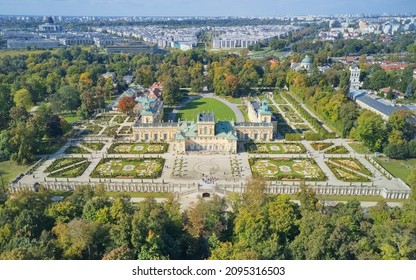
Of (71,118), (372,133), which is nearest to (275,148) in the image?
(372,133)

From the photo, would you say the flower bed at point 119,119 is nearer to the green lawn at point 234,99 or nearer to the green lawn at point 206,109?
the green lawn at point 206,109

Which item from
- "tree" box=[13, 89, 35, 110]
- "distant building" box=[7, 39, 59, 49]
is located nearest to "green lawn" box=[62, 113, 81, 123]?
"tree" box=[13, 89, 35, 110]

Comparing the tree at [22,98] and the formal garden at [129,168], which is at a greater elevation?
the tree at [22,98]

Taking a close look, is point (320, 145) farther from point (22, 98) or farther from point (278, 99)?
point (22, 98)

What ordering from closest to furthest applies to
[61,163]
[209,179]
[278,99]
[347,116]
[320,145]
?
[209,179] < [61,163] < [320,145] < [347,116] < [278,99]

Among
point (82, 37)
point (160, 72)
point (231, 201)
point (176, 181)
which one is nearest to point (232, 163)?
point (176, 181)

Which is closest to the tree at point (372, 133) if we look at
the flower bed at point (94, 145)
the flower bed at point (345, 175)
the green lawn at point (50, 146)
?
the flower bed at point (345, 175)

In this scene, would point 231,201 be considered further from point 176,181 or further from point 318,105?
point 318,105
